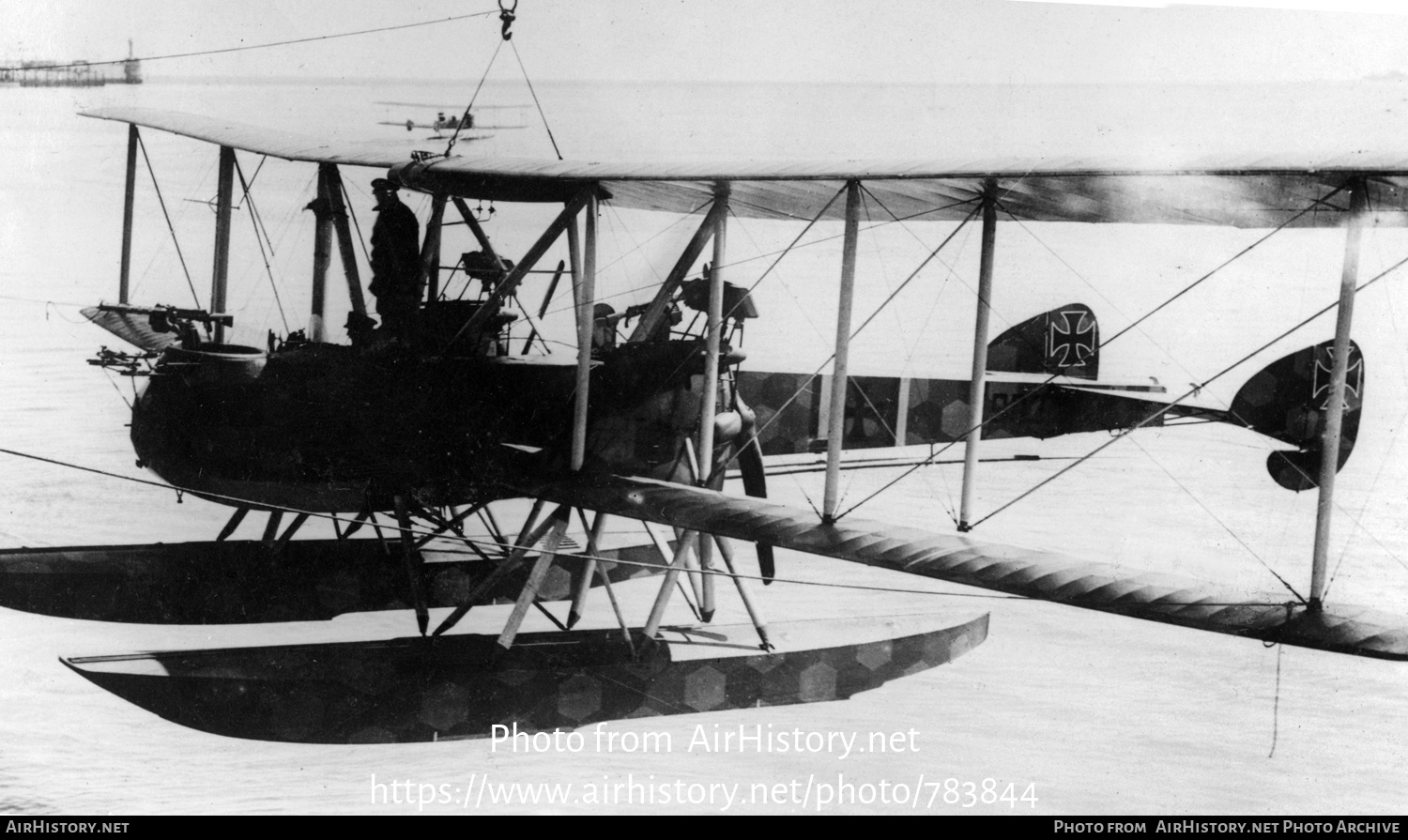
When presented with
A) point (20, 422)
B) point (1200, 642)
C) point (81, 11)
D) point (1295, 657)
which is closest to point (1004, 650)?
point (1200, 642)

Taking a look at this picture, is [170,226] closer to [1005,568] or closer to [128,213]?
[128,213]

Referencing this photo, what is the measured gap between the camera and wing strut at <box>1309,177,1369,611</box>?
415cm

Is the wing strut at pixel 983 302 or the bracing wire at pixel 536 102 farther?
the bracing wire at pixel 536 102

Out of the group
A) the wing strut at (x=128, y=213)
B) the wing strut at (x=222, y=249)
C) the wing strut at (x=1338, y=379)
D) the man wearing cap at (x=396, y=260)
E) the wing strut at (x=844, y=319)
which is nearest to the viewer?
the wing strut at (x=1338, y=379)

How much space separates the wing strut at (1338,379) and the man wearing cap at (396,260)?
480 cm

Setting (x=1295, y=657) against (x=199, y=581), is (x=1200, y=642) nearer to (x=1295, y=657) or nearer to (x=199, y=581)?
(x=1295, y=657)

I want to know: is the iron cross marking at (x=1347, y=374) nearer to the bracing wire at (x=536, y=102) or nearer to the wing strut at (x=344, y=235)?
the bracing wire at (x=536, y=102)

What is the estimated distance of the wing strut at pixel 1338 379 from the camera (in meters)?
4.15

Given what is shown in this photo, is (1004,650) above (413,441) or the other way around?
the other way around

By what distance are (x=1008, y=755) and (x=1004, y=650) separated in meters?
1.47

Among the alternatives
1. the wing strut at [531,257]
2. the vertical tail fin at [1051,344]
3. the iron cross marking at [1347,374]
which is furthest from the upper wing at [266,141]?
the iron cross marking at [1347,374]

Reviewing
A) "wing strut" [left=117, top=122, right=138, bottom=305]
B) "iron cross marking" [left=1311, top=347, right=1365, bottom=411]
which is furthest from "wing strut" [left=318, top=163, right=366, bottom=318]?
"iron cross marking" [left=1311, top=347, right=1365, bottom=411]
